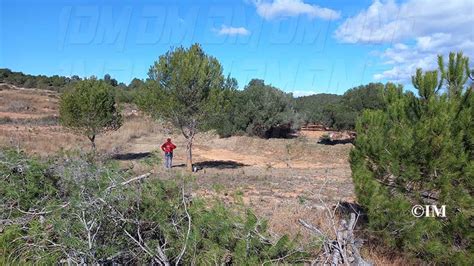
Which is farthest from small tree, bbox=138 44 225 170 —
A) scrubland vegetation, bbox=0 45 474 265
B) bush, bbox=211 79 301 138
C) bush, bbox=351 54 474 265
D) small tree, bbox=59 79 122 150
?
bush, bbox=211 79 301 138

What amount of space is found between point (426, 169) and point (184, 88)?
46.4ft

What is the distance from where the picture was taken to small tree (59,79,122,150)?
22547 mm

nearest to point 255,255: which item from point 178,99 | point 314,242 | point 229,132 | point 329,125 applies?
point 314,242

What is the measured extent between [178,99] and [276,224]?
12.4 m

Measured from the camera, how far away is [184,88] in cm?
1950

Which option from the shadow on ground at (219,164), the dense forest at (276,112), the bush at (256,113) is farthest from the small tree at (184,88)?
the bush at (256,113)

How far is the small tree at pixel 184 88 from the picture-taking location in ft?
63.7

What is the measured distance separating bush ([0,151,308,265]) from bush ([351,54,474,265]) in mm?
1855

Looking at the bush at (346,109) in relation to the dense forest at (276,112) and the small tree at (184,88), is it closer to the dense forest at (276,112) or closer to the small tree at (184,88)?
the dense forest at (276,112)

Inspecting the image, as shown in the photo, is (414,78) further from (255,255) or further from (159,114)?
(159,114)

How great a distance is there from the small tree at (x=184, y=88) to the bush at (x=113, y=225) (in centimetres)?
1313

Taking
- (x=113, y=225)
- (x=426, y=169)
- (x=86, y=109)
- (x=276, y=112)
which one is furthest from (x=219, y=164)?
(x=113, y=225)

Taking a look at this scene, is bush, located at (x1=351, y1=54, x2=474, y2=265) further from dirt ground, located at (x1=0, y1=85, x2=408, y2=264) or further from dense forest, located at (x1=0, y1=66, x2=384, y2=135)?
dense forest, located at (x1=0, y1=66, x2=384, y2=135)

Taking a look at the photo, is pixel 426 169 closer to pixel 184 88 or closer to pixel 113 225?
pixel 113 225
